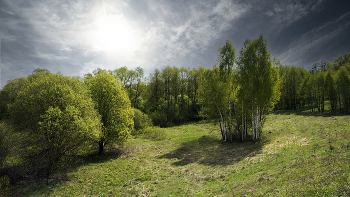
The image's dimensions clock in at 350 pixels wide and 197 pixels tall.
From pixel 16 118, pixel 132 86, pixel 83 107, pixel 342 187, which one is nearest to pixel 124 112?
pixel 83 107

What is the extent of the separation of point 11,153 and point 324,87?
7409 cm

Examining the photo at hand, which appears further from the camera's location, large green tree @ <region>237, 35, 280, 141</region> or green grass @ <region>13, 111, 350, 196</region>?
large green tree @ <region>237, 35, 280, 141</region>

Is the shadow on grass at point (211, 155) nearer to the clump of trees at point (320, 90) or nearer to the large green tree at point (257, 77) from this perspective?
the large green tree at point (257, 77)

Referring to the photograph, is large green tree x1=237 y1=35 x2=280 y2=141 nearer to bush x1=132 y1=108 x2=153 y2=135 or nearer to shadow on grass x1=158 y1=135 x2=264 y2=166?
shadow on grass x1=158 y1=135 x2=264 y2=166

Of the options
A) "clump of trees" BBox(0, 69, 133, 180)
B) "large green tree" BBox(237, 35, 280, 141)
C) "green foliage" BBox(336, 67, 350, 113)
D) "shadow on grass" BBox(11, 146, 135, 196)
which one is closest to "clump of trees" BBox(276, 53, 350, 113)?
"green foliage" BBox(336, 67, 350, 113)

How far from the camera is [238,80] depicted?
2534cm

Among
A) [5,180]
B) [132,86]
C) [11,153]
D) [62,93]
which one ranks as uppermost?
[132,86]

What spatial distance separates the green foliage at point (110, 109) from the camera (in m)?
20.8

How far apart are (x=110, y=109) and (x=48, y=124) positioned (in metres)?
8.81

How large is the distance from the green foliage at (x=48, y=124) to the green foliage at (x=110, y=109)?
13.9 feet

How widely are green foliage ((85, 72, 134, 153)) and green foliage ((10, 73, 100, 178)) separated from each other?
423cm

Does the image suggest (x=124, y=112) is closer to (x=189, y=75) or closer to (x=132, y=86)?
(x=132, y=86)

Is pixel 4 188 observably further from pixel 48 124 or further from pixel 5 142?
pixel 48 124

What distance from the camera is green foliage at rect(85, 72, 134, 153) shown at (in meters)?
20.8
